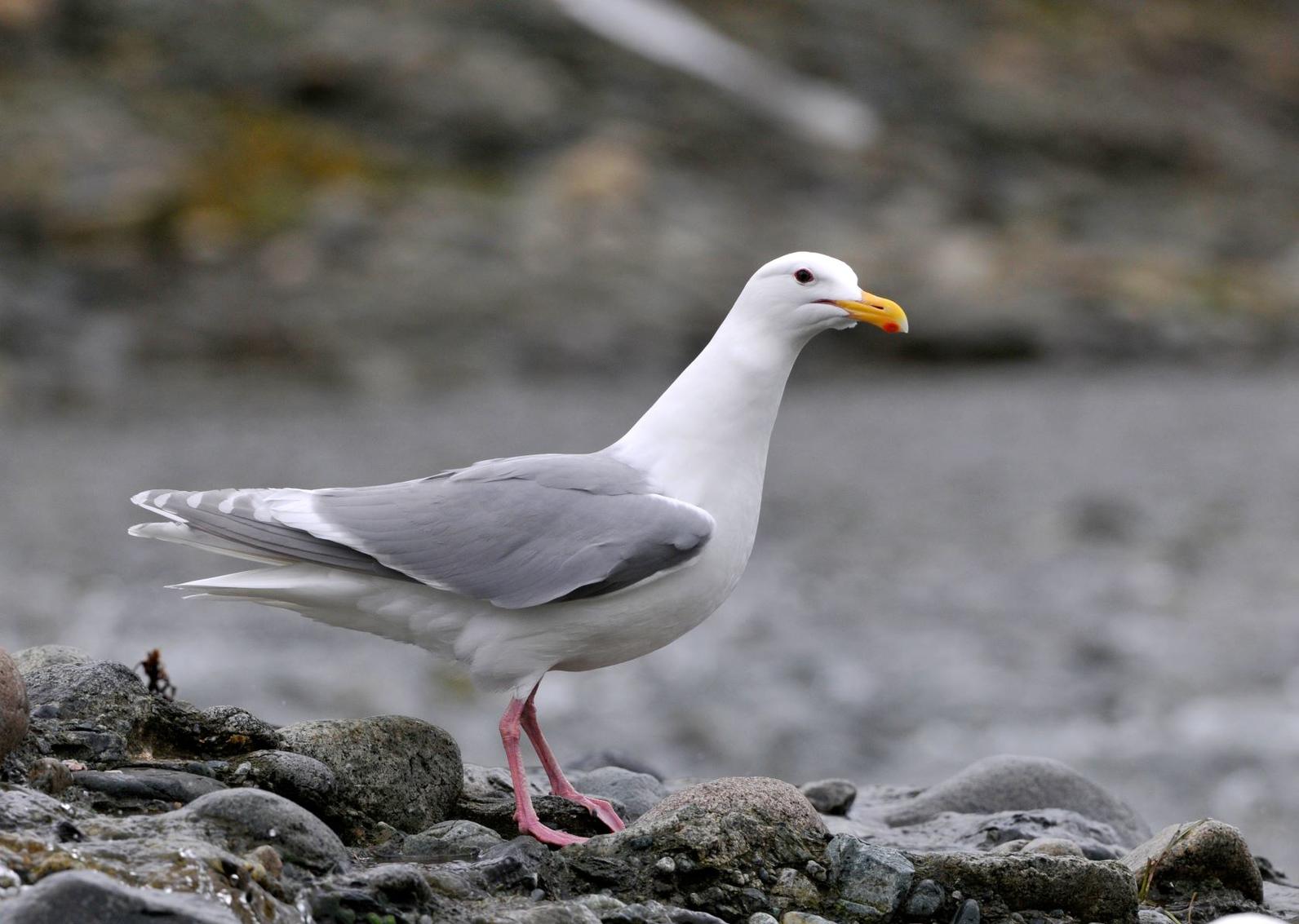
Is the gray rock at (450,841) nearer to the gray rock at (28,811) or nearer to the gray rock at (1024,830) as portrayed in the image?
the gray rock at (28,811)

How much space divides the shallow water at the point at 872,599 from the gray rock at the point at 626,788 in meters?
4.81

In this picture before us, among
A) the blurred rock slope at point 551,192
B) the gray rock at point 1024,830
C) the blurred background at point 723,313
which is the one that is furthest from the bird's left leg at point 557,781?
the blurred rock slope at point 551,192

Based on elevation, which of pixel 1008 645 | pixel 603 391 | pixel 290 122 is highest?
pixel 290 122

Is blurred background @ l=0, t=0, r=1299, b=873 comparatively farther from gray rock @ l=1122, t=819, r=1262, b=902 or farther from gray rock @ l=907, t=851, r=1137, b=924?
gray rock @ l=907, t=851, r=1137, b=924

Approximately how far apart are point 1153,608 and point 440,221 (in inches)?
981

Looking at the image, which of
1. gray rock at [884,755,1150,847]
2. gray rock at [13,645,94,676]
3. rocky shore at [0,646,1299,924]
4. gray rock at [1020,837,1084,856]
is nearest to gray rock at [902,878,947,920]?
rocky shore at [0,646,1299,924]

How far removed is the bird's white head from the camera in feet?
19.7

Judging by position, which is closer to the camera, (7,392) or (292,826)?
(292,826)

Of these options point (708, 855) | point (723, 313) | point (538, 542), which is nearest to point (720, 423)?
point (538, 542)

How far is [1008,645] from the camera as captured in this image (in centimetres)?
1564

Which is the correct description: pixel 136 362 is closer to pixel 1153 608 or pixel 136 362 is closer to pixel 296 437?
pixel 296 437

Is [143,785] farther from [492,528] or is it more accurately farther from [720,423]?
[720,423]

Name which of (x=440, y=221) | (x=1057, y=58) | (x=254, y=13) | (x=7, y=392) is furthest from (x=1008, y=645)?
(x=1057, y=58)

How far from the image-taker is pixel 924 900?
4.94m
